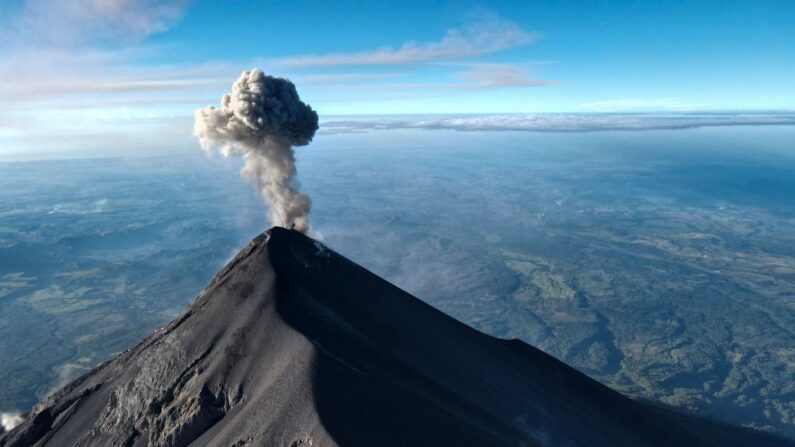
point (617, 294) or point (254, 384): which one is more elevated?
point (254, 384)

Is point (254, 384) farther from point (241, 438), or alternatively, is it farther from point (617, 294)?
point (617, 294)

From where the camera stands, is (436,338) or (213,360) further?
(436,338)

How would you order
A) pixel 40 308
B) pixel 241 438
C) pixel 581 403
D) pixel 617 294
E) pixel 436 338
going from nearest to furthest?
pixel 241 438 < pixel 436 338 < pixel 581 403 < pixel 40 308 < pixel 617 294

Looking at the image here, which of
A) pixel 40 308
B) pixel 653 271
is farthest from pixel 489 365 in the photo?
pixel 653 271

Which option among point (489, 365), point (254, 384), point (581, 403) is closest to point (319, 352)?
point (254, 384)

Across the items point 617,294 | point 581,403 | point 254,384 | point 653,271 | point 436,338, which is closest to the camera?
point 254,384

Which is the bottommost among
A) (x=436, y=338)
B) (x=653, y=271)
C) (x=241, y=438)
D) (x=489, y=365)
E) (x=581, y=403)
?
(x=653, y=271)
